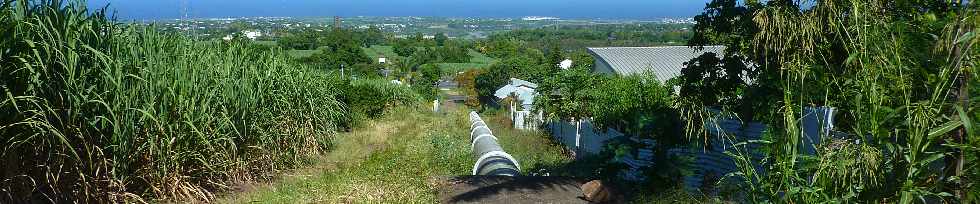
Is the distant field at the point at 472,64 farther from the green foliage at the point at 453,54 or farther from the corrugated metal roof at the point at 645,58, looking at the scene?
the corrugated metal roof at the point at 645,58

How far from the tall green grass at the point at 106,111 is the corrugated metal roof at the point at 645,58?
66.2 feet

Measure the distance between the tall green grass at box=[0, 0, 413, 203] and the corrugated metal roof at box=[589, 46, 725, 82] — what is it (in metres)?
20.2

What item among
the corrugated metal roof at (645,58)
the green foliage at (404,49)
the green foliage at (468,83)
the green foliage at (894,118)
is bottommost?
the green foliage at (468,83)

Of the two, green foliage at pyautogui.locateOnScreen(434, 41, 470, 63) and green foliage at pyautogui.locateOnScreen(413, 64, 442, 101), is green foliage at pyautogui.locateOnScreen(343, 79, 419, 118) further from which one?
green foliage at pyautogui.locateOnScreen(434, 41, 470, 63)

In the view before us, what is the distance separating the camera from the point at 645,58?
33000 mm

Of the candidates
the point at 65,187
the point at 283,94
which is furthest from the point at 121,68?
the point at 283,94

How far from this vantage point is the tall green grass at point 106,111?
7.23 m

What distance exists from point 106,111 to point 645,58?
89.4ft

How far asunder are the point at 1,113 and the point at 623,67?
2576cm

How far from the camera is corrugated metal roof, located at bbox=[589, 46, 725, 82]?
29.4m

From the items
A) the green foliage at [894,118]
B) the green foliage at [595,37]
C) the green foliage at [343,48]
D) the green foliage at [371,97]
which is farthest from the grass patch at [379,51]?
the green foliage at [894,118]

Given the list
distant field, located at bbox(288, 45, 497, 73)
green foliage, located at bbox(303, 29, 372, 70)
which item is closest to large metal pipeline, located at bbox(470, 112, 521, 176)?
green foliage, located at bbox(303, 29, 372, 70)

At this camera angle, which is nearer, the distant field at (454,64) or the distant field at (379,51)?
the distant field at (454,64)

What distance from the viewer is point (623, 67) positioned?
31156 millimetres
